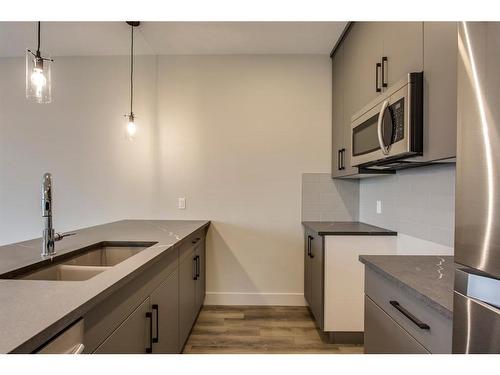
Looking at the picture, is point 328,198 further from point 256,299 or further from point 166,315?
point 166,315

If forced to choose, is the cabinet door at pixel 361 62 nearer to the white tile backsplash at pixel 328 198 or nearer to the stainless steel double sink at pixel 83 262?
the white tile backsplash at pixel 328 198

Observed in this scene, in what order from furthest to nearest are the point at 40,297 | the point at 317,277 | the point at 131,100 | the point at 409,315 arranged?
the point at 131,100 < the point at 317,277 < the point at 409,315 < the point at 40,297

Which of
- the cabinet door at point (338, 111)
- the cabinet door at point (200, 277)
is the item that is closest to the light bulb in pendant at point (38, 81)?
the cabinet door at point (200, 277)

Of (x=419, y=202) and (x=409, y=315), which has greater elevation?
(x=419, y=202)

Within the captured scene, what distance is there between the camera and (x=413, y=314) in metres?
0.97

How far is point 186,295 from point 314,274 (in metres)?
1.07

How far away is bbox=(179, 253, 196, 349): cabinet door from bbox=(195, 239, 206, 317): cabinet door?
0.46ft

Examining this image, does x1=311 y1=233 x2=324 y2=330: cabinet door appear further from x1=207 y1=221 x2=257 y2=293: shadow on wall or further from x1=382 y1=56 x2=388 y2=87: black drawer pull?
x1=382 y1=56 x2=388 y2=87: black drawer pull

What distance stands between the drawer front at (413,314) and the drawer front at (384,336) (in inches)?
0.9

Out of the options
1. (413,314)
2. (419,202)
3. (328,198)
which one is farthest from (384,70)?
(328,198)

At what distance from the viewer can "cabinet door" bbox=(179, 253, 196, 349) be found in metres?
1.96

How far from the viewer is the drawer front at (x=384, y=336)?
0.98 metres

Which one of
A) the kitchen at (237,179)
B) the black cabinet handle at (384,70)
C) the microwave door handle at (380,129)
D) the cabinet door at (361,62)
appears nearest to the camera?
the kitchen at (237,179)
